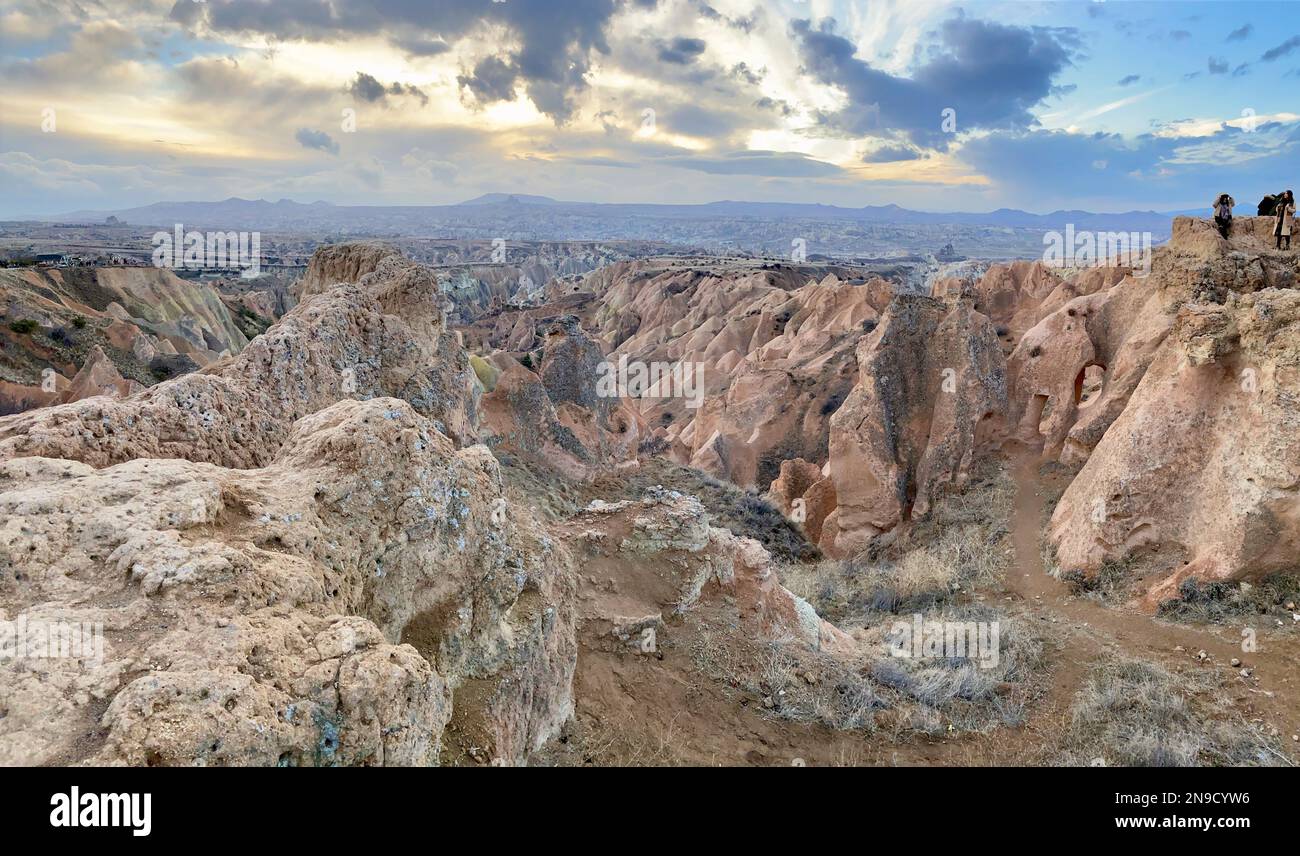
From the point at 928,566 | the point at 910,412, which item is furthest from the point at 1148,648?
the point at 910,412

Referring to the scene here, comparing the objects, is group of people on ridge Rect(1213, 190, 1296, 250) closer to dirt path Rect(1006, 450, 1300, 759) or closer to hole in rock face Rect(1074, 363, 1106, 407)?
hole in rock face Rect(1074, 363, 1106, 407)

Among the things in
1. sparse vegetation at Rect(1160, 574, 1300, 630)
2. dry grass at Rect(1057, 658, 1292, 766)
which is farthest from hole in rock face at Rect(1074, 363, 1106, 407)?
dry grass at Rect(1057, 658, 1292, 766)

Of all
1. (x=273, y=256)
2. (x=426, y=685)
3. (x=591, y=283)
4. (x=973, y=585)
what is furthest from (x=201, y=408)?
(x=273, y=256)

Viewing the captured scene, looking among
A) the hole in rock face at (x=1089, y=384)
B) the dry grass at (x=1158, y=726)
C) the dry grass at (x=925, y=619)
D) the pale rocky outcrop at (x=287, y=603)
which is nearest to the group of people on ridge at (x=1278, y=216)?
the hole in rock face at (x=1089, y=384)

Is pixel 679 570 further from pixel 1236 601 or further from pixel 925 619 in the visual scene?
pixel 1236 601

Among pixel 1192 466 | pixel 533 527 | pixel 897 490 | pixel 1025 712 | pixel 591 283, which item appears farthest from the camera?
pixel 591 283
